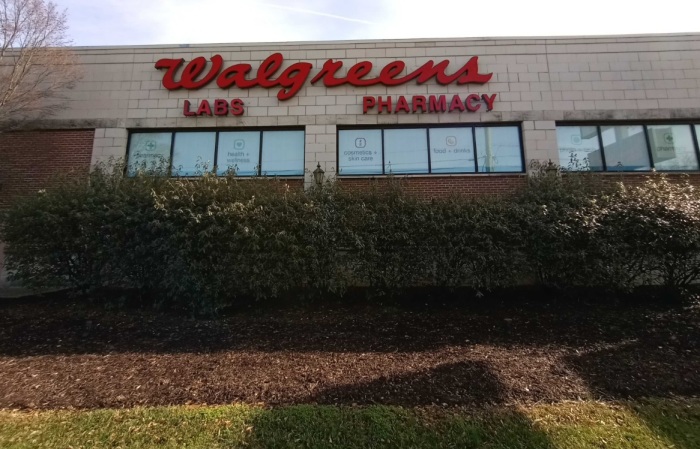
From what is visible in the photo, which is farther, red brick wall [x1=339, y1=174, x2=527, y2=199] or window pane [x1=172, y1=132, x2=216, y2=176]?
window pane [x1=172, y1=132, x2=216, y2=176]

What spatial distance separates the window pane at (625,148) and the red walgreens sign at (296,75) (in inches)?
152

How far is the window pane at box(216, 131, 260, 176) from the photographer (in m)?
11.8

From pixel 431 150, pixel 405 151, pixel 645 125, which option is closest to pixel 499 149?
pixel 431 150

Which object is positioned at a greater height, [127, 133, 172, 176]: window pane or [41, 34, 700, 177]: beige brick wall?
[41, 34, 700, 177]: beige brick wall

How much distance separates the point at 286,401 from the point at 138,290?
17.7 feet

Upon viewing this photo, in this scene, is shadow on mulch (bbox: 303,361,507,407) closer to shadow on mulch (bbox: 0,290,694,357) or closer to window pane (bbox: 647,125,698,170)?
shadow on mulch (bbox: 0,290,694,357)

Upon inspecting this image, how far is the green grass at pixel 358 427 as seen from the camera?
3994mm

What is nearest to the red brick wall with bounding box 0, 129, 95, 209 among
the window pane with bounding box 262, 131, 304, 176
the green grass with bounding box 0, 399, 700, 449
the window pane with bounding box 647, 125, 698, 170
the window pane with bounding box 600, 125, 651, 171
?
the window pane with bounding box 262, 131, 304, 176

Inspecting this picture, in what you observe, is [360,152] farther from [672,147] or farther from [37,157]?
[37,157]

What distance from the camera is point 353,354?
6.07 metres

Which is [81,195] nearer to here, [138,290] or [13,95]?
[138,290]

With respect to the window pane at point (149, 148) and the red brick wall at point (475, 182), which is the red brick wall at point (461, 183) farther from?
the window pane at point (149, 148)

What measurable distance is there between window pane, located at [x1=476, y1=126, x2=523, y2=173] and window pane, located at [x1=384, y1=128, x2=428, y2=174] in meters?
1.56

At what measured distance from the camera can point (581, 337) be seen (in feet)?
22.0
